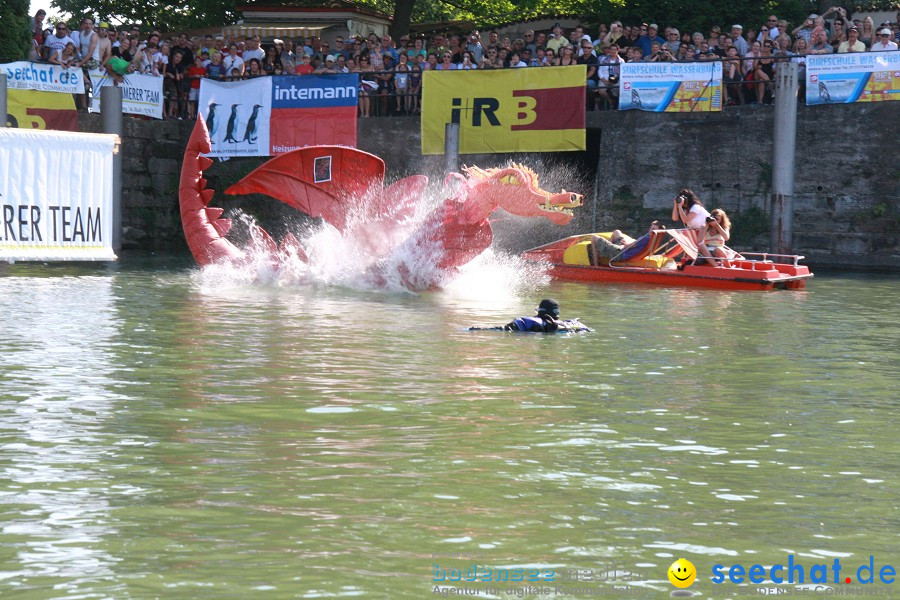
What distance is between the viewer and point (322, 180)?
19.3 m

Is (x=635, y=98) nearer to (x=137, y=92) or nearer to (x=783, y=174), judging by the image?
(x=783, y=174)

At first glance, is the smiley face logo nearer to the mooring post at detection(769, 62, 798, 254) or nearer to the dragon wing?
the dragon wing

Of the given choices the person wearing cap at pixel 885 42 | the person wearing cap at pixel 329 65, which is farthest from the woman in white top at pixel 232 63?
the person wearing cap at pixel 885 42

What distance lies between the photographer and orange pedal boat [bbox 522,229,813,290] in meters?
A: 20.0

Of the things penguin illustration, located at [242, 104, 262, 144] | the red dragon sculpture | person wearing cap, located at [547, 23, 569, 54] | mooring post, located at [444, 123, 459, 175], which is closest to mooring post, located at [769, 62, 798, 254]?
person wearing cap, located at [547, 23, 569, 54]

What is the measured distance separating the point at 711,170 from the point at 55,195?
42.4ft

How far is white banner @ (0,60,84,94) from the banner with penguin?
8.48ft

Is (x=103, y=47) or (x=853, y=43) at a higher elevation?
(x=853, y=43)

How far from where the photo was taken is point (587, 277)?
70.2 ft

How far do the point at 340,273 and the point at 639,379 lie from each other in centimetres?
942

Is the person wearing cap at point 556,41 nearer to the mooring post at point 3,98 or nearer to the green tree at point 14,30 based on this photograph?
the green tree at point 14,30

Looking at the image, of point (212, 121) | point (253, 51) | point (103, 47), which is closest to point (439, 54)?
point (253, 51)

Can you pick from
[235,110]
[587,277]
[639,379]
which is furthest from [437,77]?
[639,379]

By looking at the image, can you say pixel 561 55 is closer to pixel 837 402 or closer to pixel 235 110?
pixel 235 110
